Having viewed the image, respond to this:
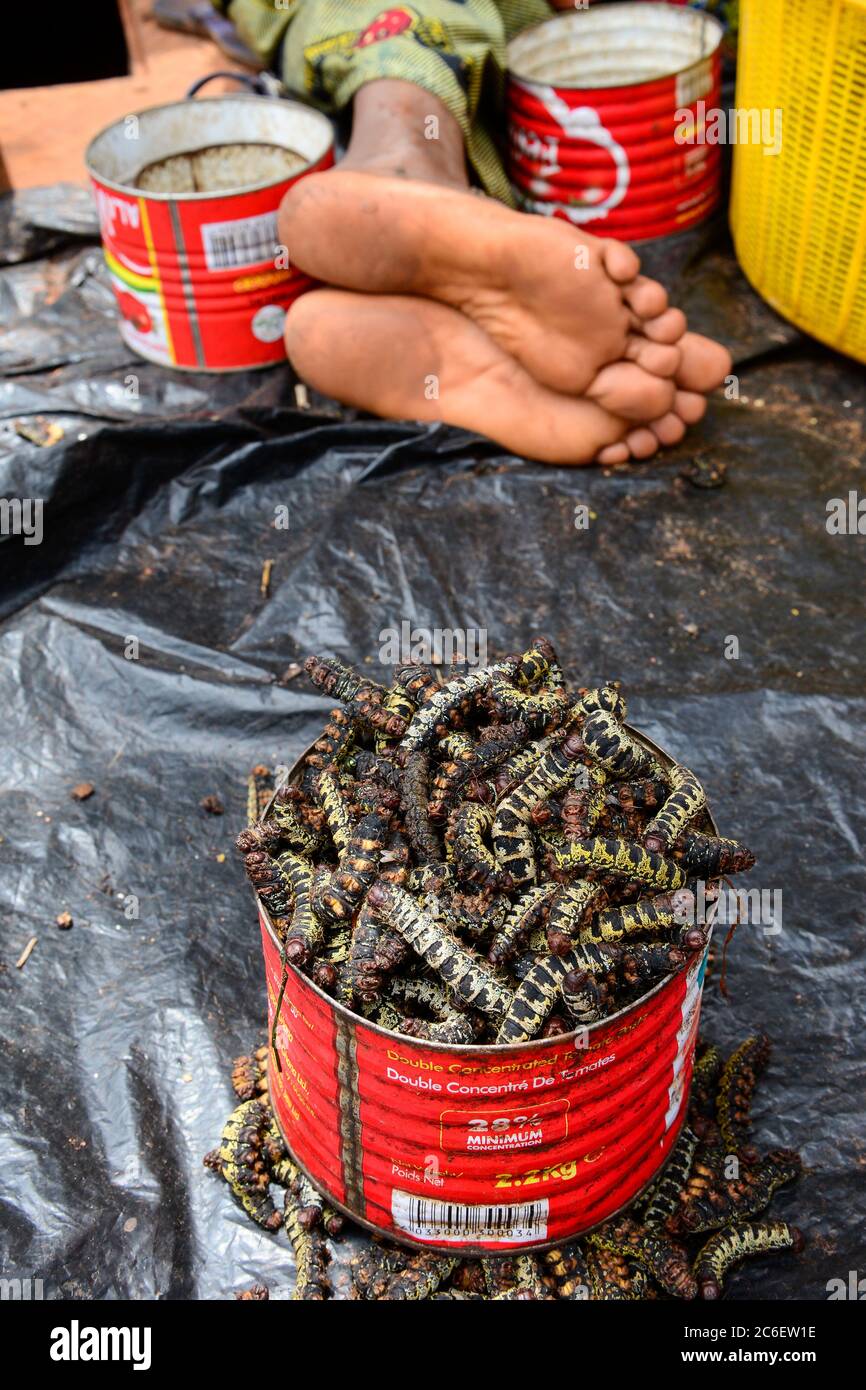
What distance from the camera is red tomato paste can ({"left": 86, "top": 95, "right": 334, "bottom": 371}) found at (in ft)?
10.3

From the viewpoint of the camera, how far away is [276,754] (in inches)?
99.3

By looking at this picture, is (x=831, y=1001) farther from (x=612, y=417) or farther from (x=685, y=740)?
(x=612, y=417)

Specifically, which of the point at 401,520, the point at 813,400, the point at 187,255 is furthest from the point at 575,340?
the point at 187,255

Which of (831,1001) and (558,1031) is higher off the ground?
(558,1031)

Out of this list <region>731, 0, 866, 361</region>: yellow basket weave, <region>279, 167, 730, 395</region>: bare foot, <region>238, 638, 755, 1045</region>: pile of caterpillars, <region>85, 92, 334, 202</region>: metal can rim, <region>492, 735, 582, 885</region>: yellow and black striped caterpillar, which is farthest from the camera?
<region>85, 92, 334, 202</region>: metal can rim

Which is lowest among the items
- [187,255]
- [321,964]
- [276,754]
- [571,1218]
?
[571,1218]

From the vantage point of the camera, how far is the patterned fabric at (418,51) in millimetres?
3498

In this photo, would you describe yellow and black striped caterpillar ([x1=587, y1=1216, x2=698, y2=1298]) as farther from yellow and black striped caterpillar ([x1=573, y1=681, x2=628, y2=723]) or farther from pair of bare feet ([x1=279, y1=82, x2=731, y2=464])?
pair of bare feet ([x1=279, y1=82, x2=731, y2=464])

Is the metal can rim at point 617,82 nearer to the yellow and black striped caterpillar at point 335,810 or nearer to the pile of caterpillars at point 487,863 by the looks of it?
the pile of caterpillars at point 487,863

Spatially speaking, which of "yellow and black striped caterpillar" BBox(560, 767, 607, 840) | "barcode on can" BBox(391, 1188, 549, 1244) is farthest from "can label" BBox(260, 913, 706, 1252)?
"yellow and black striped caterpillar" BBox(560, 767, 607, 840)

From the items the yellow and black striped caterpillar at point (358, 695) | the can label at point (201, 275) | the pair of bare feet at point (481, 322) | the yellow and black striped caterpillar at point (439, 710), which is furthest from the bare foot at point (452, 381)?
the yellow and black striped caterpillar at point (439, 710)

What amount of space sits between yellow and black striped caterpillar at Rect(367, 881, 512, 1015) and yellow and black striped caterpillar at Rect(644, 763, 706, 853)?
269mm

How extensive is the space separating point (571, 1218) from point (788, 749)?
108cm

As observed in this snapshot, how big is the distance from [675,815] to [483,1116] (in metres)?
0.44
